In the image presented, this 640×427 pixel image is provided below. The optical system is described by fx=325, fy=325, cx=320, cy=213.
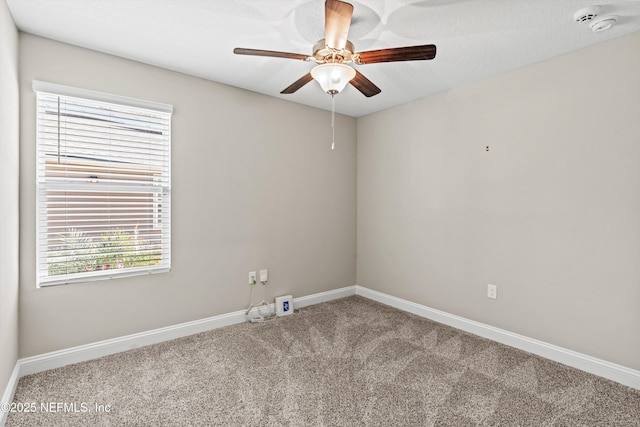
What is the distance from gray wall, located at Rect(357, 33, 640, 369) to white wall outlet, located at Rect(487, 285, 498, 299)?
0.11 ft

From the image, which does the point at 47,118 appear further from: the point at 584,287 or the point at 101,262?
the point at 584,287

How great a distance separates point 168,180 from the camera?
2.81 m

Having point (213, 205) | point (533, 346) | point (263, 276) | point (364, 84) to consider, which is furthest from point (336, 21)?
point (533, 346)

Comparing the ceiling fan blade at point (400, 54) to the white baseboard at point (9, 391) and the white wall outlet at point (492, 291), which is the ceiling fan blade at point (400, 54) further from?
the white baseboard at point (9, 391)

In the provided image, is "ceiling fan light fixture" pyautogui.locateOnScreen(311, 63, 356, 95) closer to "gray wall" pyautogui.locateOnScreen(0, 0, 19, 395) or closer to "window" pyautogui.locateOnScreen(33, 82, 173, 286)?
"window" pyautogui.locateOnScreen(33, 82, 173, 286)

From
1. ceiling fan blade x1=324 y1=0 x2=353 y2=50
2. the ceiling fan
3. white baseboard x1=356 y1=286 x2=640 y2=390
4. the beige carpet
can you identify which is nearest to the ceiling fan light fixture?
the ceiling fan

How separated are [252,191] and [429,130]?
1933mm

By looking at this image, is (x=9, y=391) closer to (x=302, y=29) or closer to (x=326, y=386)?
(x=326, y=386)

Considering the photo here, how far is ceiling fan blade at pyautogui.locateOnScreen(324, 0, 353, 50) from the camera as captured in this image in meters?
1.54

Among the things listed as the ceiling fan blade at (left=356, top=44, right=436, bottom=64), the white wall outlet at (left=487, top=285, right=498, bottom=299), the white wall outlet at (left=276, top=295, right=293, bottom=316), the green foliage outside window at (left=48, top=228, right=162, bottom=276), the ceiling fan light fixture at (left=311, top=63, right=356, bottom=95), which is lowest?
the white wall outlet at (left=276, top=295, right=293, bottom=316)

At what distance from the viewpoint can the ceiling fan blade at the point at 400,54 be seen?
1672 mm

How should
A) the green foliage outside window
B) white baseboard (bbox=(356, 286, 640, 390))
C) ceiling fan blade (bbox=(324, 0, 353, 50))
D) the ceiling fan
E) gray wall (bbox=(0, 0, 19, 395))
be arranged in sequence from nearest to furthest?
ceiling fan blade (bbox=(324, 0, 353, 50))
the ceiling fan
gray wall (bbox=(0, 0, 19, 395))
white baseboard (bbox=(356, 286, 640, 390))
the green foliage outside window

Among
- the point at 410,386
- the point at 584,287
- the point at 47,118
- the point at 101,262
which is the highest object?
the point at 47,118

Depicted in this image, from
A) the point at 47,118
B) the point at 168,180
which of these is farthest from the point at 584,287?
the point at 47,118
